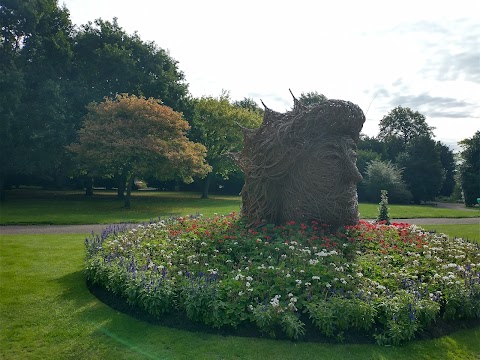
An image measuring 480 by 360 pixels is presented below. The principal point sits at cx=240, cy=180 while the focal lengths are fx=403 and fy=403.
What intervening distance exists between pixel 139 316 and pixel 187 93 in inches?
1253

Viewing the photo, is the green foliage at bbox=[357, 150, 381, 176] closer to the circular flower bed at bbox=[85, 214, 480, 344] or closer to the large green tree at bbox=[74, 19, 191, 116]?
the large green tree at bbox=[74, 19, 191, 116]

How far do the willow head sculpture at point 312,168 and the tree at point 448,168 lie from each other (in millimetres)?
51608

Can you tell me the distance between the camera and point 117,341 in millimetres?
5875

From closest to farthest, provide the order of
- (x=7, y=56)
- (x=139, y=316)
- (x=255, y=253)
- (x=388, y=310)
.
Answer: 1. (x=388, y=310)
2. (x=139, y=316)
3. (x=255, y=253)
4. (x=7, y=56)

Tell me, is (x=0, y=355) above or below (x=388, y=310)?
below

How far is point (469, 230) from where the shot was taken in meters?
17.4

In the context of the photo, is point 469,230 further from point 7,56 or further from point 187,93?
point 7,56

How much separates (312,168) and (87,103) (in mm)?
24426

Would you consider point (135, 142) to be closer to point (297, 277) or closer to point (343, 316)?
point (297, 277)

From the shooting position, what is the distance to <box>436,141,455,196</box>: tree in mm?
56188

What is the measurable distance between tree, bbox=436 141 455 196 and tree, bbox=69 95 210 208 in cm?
4281

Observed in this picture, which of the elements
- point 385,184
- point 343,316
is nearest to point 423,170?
point 385,184

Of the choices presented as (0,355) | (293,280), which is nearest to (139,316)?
(0,355)

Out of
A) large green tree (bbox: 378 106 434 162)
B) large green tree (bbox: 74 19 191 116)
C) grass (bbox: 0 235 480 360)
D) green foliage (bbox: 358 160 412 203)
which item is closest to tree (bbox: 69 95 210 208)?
large green tree (bbox: 74 19 191 116)
